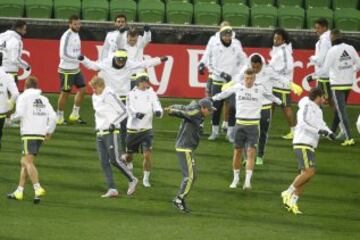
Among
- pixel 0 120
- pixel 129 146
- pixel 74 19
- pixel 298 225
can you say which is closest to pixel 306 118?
pixel 298 225

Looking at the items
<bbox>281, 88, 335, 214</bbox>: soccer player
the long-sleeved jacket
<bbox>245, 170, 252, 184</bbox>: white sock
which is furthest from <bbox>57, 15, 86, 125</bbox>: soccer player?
<bbox>281, 88, 335, 214</bbox>: soccer player

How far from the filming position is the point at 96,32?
85.0 ft

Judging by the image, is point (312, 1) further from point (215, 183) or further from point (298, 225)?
point (298, 225)

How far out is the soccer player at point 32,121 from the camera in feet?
55.6

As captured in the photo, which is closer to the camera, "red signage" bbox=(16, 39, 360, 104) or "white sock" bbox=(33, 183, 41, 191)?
"white sock" bbox=(33, 183, 41, 191)

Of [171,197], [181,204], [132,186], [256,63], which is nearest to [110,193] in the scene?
[132,186]

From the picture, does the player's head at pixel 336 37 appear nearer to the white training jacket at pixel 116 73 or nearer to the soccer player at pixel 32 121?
the white training jacket at pixel 116 73

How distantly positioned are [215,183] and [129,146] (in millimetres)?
1539

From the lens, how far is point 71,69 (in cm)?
2353

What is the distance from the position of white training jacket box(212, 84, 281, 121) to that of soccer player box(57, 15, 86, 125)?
5.65 m

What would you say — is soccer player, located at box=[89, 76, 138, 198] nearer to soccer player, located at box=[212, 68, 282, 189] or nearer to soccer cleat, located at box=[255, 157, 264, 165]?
soccer player, located at box=[212, 68, 282, 189]

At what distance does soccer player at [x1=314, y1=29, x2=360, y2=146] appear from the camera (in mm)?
21984

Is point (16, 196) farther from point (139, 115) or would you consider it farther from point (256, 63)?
point (256, 63)

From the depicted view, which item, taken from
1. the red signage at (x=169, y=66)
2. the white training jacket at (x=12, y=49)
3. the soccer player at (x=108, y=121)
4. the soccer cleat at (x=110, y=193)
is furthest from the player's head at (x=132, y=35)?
the red signage at (x=169, y=66)
